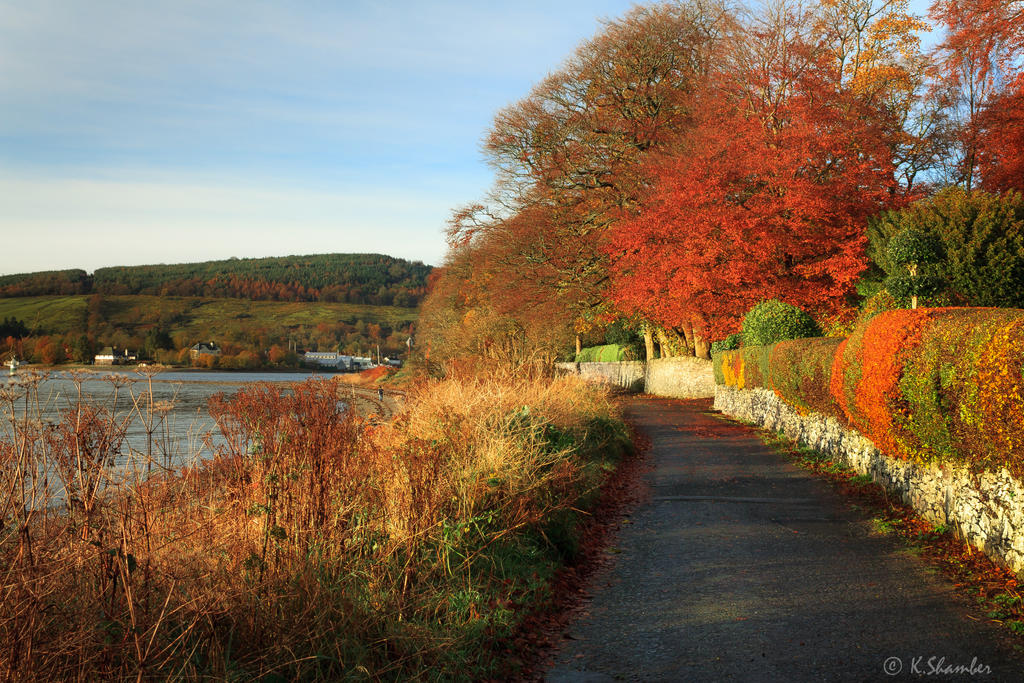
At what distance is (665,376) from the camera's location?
3362 cm

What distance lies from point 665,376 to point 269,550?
97.8 ft

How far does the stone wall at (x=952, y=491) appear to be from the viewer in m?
6.29

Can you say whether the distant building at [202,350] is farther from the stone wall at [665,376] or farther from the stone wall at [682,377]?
the stone wall at [682,377]

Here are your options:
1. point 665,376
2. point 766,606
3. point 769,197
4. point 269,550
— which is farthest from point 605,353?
point 269,550

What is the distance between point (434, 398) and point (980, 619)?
8.13 meters

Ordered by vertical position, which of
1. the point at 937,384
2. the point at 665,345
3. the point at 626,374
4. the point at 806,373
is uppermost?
the point at 665,345

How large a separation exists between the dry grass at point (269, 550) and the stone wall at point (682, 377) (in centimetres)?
2265

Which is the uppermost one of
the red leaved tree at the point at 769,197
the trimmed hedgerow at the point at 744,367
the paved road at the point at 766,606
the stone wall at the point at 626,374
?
the red leaved tree at the point at 769,197

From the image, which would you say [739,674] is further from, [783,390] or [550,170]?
[550,170]

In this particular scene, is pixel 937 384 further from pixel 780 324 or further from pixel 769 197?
pixel 769 197

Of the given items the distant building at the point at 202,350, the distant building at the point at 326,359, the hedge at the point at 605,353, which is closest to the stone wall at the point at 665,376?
the hedge at the point at 605,353

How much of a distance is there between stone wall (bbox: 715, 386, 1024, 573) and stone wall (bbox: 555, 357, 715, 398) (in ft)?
41.4

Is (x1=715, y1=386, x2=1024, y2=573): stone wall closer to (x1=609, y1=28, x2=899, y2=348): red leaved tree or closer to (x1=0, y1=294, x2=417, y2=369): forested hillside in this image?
(x1=609, y1=28, x2=899, y2=348): red leaved tree

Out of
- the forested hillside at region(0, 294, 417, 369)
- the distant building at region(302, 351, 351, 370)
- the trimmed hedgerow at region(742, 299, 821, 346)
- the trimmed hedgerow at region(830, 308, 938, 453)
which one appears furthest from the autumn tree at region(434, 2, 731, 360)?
the distant building at region(302, 351, 351, 370)
